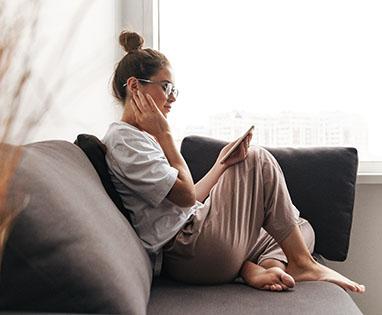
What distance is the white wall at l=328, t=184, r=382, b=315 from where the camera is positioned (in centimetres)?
300

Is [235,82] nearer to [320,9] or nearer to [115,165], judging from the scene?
[320,9]

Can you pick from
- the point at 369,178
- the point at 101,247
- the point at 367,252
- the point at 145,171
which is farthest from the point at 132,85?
the point at 367,252

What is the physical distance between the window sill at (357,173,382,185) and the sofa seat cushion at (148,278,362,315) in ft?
3.28

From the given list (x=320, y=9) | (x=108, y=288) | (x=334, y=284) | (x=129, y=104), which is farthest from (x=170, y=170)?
(x=320, y=9)

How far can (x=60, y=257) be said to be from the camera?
1263mm

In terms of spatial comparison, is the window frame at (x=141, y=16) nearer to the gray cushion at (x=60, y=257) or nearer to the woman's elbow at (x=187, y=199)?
the woman's elbow at (x=187, y=199)

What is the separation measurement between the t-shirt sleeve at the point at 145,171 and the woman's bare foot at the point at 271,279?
35cm

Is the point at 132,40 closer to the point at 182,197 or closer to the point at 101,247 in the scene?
the point at 182,197

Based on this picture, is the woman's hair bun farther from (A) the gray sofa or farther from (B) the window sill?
(B) the window sill

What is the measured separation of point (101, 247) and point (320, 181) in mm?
1408

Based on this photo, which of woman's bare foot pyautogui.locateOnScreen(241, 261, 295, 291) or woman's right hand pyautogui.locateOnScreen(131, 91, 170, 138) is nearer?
woman's bare foot pyautogui.locateOnScreen(241, 261, 295, 291)

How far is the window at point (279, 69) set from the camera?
315cm

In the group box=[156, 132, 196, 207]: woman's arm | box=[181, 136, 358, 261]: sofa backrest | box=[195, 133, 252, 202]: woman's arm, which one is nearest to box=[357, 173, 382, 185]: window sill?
box=[181, 136, 358, 261]: sofa backrest

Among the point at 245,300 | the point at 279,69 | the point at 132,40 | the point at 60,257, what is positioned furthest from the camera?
the point at 279,69
